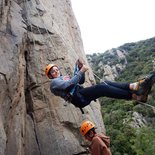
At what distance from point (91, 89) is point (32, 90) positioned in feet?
9.72

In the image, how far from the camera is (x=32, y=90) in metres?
10.2

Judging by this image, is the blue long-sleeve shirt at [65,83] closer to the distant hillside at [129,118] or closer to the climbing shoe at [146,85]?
the climbing shoe at [146,85]

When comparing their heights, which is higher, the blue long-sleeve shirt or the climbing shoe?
the blue long-sleeve shirt

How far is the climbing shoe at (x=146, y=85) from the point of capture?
686 cm

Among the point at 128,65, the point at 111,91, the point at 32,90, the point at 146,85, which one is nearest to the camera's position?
the point at 146,85

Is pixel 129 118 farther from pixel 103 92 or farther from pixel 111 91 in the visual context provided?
pixel 111 91

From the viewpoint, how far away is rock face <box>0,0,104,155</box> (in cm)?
901

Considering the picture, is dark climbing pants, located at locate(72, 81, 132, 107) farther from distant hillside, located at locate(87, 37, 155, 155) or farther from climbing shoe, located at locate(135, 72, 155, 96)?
distant hillside, located at locate(87, 37, 155, 155)

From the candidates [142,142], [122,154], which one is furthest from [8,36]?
[122,154]

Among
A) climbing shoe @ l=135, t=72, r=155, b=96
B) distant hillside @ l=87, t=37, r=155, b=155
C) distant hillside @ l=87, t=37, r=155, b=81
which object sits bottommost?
climbing shoe @ l=135, t=72, r=155, b=96

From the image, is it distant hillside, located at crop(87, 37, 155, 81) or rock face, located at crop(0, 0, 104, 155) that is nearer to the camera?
rock face, located at crop(0, 0, 104, 155)

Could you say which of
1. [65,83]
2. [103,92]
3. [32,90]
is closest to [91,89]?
[103,92]

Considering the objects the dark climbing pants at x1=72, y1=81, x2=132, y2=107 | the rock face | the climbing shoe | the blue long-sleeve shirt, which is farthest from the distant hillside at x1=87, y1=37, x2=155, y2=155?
the climbing shoe

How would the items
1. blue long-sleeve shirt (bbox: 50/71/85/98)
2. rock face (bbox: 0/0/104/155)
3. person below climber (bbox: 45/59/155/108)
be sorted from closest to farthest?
1. person below climber (bbox: 45/59/155/108)
2. blue long-sleeve shirt (bbox: 50/71/85/98)
3. rock face (bbox: 0/0/104/155)
